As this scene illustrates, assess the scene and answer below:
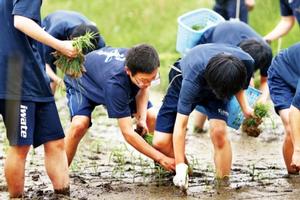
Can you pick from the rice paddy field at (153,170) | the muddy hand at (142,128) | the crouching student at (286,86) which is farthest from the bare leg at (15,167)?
A: the crouching student at (286,86)

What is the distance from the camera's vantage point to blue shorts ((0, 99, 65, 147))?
18.3ft

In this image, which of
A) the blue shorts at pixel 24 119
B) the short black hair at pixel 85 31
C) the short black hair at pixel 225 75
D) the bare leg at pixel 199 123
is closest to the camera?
the blue shorts at pixel 24 119

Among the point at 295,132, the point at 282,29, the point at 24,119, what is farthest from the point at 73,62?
the point at 282,29

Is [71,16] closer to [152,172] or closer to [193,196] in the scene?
[152,172]

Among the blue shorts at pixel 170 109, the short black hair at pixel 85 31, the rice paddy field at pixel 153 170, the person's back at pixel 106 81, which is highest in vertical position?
the short black hair at pixel 85 31

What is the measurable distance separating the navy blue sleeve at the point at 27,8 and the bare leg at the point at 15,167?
903 millimetres

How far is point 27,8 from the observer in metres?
5.38

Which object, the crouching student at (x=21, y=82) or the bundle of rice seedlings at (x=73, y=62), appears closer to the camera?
the crouching student at (x=21, y=82)

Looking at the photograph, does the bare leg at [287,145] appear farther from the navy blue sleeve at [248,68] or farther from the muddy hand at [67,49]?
the muddy hand at [67,49]

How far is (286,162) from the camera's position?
22.1 feet

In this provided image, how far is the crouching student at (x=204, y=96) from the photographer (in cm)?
581

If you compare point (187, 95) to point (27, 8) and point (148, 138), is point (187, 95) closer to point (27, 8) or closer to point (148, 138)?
point (148, 138)

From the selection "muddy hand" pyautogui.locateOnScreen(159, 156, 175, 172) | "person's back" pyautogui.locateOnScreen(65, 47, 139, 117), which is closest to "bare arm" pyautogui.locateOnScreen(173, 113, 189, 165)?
"muddy hand" pyautogui.locateOnScreen(159, 156, 175, 172)

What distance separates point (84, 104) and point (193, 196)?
4.10 ft
